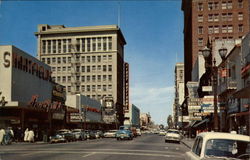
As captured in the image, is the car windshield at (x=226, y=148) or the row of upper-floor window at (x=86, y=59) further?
the row of upper-floor window at (x=86, y=59)

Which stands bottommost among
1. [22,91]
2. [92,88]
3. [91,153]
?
[91,153]

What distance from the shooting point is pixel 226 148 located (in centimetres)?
876

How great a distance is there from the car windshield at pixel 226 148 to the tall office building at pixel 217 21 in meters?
80.4

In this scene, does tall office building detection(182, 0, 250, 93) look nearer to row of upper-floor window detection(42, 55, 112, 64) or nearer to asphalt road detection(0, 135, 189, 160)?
row of upper-floor window detection(42, 55, 112, 64)

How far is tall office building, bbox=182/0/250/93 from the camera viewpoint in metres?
87.7

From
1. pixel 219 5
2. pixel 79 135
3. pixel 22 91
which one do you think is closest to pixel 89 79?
pixel 219 5

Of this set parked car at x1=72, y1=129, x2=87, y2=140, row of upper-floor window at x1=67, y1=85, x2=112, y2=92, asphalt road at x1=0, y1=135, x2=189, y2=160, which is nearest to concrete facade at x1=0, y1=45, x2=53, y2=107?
parked car at x1=72, y1=129, x2=87, y2=140

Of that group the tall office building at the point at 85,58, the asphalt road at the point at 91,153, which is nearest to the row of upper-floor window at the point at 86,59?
the tall office building at the point at 85,58

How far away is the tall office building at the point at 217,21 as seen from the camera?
87688 millimetres

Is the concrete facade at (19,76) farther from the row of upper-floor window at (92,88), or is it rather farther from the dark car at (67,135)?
the row of upper-floor window at (92,88)

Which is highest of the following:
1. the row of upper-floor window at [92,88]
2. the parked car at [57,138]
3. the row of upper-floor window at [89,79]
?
the row of upper-floor window at [89,79]

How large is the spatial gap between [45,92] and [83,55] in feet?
250

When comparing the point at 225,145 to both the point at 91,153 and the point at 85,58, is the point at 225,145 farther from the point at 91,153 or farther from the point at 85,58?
the point at 85,58

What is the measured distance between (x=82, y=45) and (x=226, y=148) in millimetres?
132552
